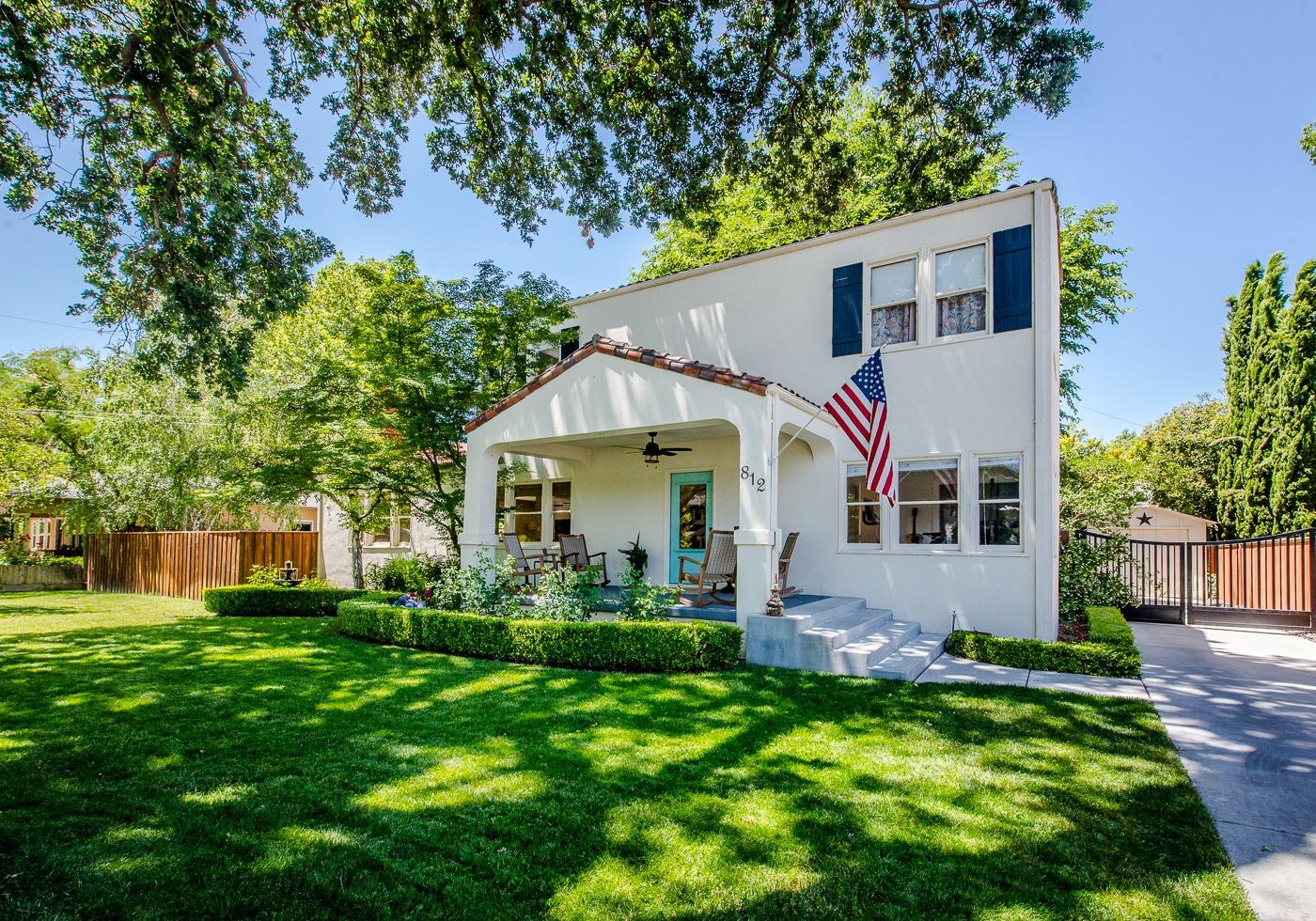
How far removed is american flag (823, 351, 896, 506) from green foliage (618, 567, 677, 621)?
3.18 meters

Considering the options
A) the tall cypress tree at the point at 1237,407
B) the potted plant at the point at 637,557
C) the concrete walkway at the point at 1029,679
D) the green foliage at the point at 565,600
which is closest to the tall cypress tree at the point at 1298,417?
the tall cypress tree at the point at 1237,407

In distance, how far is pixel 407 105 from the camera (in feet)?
28.2

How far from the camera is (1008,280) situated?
9.35 m

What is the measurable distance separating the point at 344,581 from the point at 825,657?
16.6 metres

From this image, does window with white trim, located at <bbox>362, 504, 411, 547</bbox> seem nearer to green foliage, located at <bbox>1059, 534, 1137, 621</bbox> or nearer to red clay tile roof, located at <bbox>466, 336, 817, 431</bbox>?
red clay tile roof, located at <bbox>466, 336, 817, 431</bbox>

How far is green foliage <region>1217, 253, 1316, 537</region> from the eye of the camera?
17.7 metres

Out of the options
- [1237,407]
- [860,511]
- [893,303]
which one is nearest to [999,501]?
[860,511]

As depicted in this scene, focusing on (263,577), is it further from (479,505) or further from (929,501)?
(929,501)

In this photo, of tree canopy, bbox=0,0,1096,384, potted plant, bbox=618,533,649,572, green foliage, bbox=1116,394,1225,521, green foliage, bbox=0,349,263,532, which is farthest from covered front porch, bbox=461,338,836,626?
green foliage, bbox=1116,394,1225,521

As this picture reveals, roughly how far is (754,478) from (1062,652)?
4369mm

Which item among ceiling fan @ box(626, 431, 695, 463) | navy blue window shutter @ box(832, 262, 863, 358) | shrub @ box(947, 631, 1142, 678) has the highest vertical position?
navy blue window shutter @ box(832, 262, 863, 358)

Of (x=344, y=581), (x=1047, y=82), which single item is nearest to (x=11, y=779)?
(x=1047, y=82)

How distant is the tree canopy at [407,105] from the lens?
6879mm

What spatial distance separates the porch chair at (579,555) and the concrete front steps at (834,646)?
522cm
